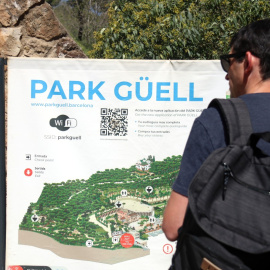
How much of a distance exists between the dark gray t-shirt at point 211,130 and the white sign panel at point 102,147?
5.79ft

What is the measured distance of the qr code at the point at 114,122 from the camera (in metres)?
3.38

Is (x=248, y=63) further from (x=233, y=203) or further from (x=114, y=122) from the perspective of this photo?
(x=114, y=122)

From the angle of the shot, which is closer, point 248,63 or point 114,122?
point 248,63

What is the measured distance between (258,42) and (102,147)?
6.16 ft

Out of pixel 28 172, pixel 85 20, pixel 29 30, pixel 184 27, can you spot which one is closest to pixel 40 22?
pixel 29 30

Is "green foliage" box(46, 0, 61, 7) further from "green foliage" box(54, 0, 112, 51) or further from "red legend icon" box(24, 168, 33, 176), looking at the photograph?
"red legend icon" box(24, 168, 33, 176)

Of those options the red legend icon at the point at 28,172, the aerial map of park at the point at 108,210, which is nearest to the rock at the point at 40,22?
the red legend icon at the point at 28,172

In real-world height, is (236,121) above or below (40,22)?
below

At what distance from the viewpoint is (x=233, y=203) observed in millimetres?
1463

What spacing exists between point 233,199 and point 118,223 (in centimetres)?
205

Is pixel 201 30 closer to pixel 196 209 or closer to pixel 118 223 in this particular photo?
pixel 118 223

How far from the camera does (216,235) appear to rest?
4.81 feet

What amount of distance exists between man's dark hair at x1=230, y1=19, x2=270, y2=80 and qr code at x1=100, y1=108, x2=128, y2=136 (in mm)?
1667

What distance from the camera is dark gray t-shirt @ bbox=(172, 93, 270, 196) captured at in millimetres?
1561
